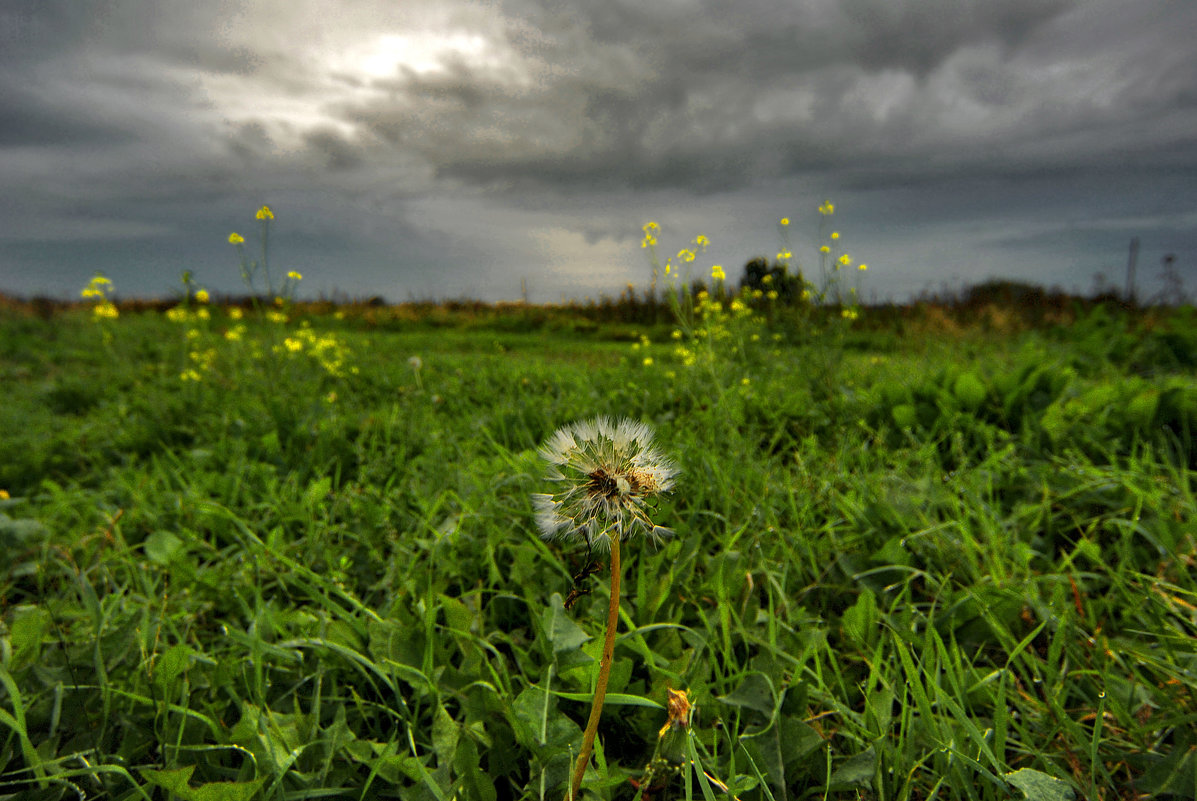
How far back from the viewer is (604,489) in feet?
2.62

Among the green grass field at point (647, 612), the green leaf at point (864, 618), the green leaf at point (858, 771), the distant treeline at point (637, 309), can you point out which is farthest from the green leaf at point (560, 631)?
the distant treeline at point (637, 309)

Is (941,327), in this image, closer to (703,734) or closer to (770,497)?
(770,497)

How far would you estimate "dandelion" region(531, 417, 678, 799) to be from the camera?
2.55ft

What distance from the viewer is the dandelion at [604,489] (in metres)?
0.78

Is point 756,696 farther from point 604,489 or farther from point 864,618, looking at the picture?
point 604,489

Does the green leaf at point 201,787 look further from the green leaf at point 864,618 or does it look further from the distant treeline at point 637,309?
the distant treeline at point 637,309

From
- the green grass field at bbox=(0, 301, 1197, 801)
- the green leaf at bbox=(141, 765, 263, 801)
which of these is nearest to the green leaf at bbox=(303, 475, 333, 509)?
the green grass field at bbox=(0, 301, 1197, 801)

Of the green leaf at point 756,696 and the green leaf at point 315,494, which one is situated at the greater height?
the green leaf at point 315,494

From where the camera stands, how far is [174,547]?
206 centimetres

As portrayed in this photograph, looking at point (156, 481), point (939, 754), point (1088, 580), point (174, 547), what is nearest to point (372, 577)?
point (174, 547)

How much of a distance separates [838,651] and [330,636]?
137 centimetres

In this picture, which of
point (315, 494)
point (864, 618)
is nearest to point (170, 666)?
point (315, 494)

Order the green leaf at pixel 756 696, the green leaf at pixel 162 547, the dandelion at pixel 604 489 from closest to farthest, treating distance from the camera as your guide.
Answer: the dandelion at pixel 604 489, the green leaf at pixel 756 696, the green leaf at pixel 162 547

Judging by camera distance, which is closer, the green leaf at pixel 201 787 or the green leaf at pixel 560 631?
the green leaf at pixel 201 787
